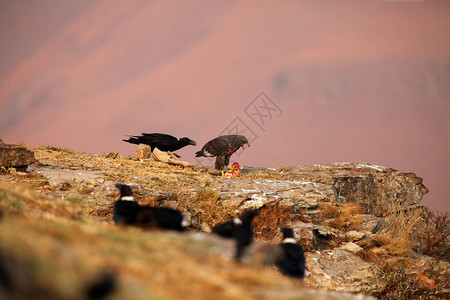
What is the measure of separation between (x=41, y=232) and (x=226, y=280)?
1.28 m

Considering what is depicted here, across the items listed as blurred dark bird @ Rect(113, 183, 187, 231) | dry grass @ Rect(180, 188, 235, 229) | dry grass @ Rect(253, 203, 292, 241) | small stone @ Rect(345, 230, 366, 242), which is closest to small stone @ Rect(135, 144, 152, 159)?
dry grass @ Rect(180, 188, 235, 229)

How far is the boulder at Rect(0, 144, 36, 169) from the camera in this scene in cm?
1048

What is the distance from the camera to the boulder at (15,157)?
10.5m

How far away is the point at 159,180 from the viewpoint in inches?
472

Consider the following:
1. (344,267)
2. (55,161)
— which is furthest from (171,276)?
(55,161)

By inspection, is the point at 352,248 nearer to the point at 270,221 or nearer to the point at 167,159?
the point at 270,221

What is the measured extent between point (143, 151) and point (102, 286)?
15.3m

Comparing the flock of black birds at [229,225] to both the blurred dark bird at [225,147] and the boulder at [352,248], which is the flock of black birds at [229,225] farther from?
the blurred dark bird at [225,147]

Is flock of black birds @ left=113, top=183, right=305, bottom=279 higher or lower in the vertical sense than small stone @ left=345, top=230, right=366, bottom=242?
higher

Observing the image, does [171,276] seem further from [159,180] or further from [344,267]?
[159,180]

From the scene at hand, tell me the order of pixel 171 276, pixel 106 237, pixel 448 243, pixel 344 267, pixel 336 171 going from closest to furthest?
1. pixel 171 276
2. pixel 106 237
3. pixel 344 267
4. pixel 448 243
5. pixel 336 171

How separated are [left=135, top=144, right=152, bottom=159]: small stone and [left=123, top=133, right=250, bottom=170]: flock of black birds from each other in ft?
2.83

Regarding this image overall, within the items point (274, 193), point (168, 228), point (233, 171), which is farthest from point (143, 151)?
point (168, 228)

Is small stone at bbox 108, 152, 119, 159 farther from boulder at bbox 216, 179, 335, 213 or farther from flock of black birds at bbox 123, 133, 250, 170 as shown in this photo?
boulder at bbox 216, 179, 335, 213
